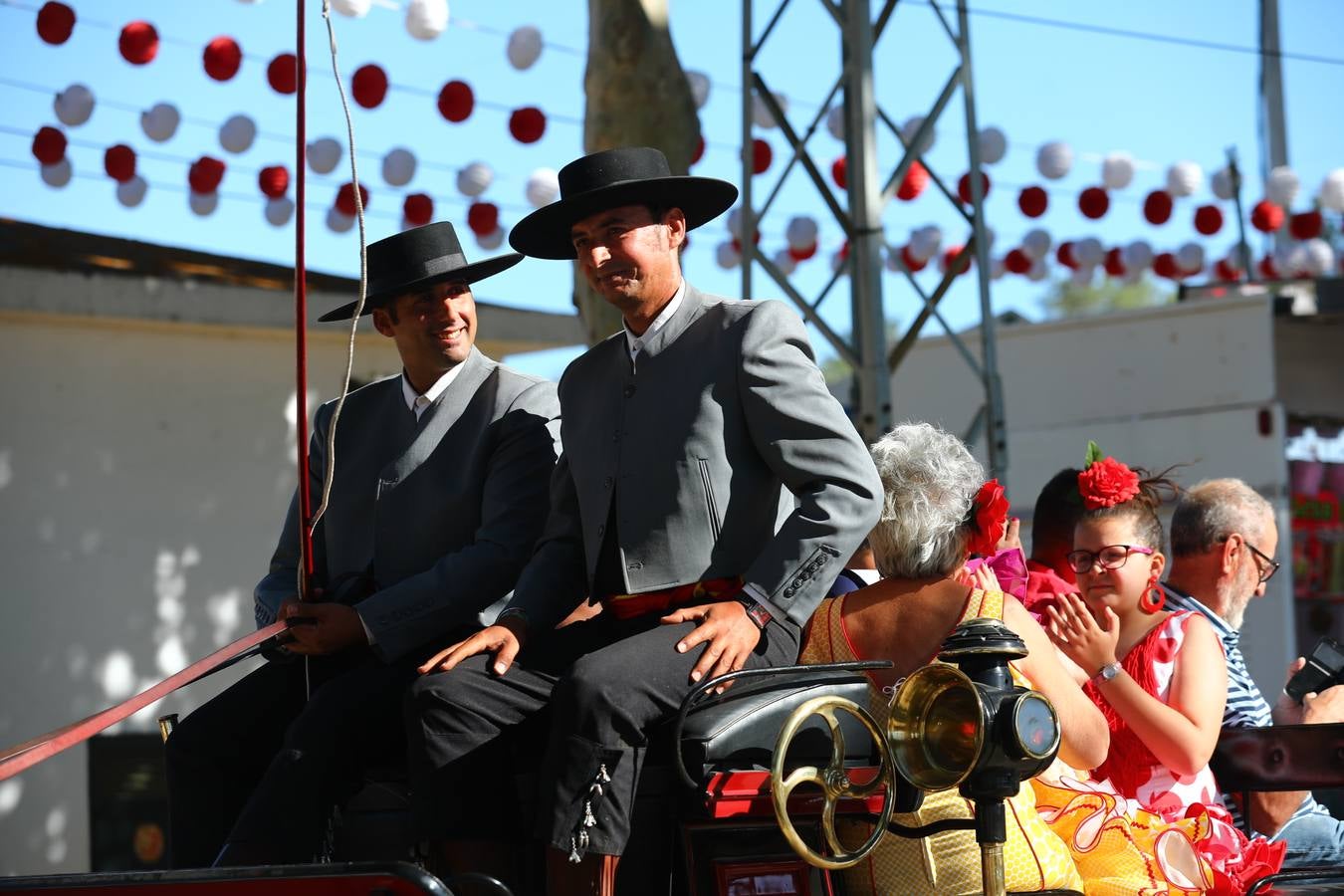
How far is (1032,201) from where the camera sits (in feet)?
38.2

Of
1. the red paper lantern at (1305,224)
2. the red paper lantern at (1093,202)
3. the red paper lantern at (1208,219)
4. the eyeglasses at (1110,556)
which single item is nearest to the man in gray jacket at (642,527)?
the eyeglasses at (1110,556)

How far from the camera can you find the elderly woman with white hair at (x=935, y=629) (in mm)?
2797

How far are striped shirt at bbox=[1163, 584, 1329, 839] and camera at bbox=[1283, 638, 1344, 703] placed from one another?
9 cm

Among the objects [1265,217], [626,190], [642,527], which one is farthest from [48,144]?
[1265,217]

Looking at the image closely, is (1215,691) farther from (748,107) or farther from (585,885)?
(748,107)

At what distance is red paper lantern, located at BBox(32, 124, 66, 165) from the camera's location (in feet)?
27.6

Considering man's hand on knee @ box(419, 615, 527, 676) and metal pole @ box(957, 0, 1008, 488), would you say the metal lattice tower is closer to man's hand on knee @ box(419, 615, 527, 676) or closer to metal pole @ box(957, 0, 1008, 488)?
metal pole @ box(957, 0, 1008, 488)

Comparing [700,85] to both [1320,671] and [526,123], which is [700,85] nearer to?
[526,123]

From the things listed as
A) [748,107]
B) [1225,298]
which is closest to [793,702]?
[748,107]

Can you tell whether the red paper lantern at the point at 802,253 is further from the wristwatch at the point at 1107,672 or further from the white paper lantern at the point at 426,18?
the wristwatch at the point at 1107,672

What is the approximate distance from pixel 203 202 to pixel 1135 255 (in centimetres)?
751

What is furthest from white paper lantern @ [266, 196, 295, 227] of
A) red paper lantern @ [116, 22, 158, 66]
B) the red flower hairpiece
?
the red flower hairpiece

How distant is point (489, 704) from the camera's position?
2824mm

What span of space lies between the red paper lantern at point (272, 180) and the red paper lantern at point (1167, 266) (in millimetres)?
7494
